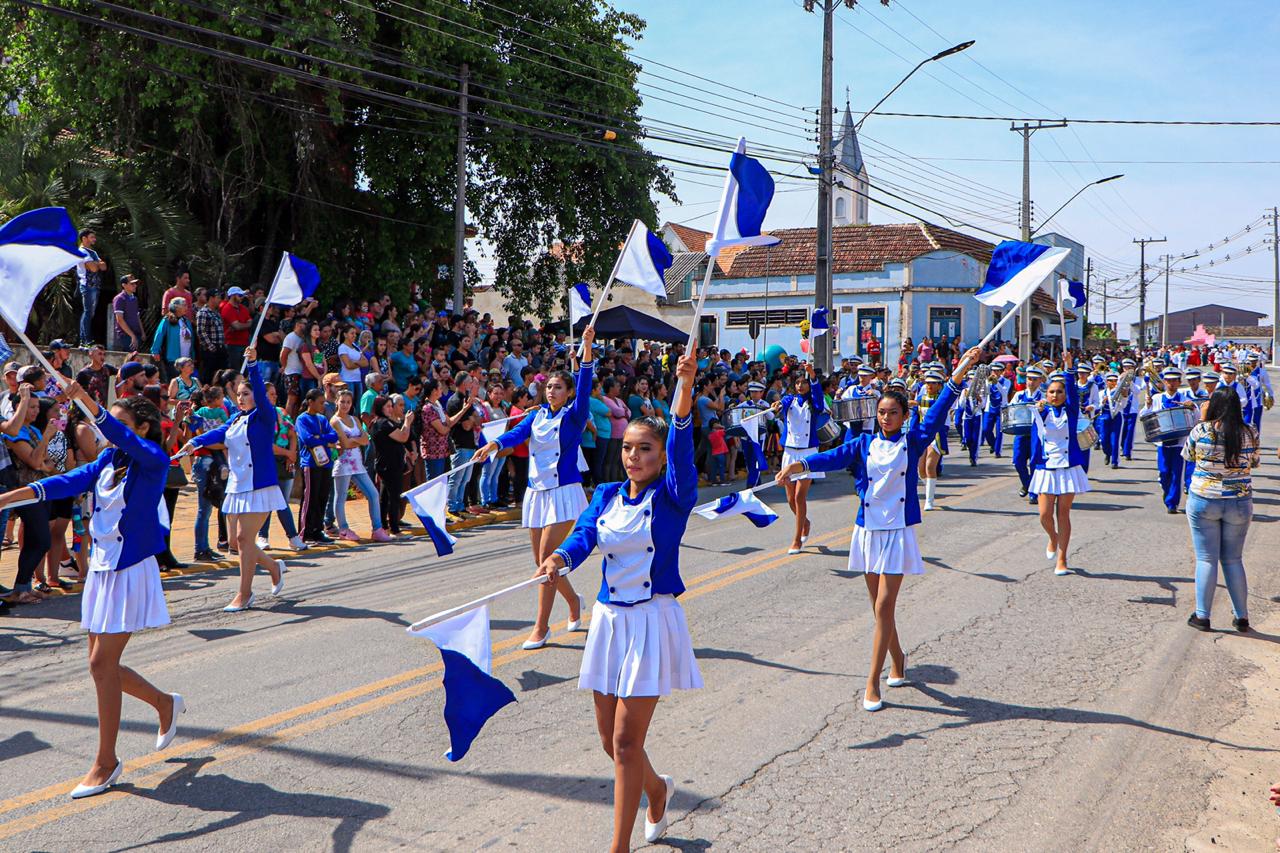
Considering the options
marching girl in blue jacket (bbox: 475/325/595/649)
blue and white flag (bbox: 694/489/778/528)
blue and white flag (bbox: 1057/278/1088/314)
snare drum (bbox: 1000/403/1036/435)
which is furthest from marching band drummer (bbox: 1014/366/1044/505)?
blue and white flag (bbox: 694/489/778/528)

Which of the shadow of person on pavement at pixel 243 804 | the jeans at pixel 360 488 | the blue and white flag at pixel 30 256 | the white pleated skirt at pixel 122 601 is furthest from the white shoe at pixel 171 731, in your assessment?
the jeans at pixel 360 488

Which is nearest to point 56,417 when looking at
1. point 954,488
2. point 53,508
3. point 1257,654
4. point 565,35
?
point 53,508

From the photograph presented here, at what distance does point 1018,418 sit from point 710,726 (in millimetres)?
8378

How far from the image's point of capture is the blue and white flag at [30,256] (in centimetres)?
575

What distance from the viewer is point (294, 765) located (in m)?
5.38

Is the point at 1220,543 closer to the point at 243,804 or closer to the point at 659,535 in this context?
the point at 659,535

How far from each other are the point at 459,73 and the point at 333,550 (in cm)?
1261

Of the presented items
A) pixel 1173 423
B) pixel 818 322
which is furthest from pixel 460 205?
pixel 1173 423

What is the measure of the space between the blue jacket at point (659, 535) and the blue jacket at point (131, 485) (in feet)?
8.04

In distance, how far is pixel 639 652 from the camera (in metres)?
4.20

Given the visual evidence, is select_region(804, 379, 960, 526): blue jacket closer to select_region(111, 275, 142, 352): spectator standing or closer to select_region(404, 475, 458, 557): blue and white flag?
select_region(404, 475, 458, 557): blue and white flag

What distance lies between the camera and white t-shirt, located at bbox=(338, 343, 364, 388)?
51.1 feet

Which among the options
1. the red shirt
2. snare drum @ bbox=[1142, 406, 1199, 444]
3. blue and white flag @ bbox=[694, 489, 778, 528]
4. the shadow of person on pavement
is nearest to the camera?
the shadow of person on pavement

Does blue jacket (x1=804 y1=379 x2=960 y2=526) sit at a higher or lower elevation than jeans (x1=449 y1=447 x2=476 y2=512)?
higher
